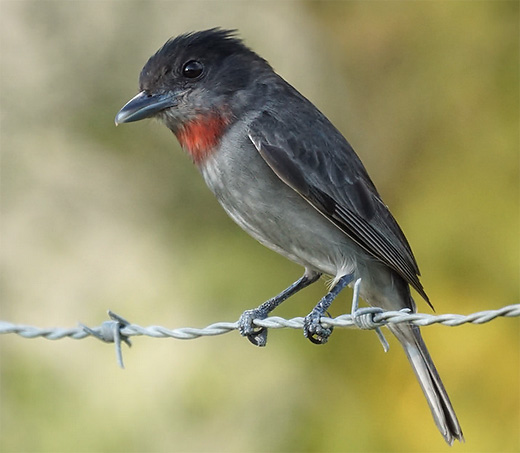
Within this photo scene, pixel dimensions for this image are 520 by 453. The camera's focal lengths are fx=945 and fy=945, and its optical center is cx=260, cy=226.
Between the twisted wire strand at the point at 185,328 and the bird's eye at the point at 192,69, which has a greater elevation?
the bird's eye at the point at 192,69

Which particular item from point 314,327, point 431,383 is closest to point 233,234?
point 431,383

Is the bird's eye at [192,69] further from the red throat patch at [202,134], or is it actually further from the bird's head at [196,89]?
the red throat patch at [202,134]

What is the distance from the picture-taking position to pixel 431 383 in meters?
4.88

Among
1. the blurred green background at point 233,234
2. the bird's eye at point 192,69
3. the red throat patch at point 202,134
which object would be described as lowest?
the blurred green background at point 233,234

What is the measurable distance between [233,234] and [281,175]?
11.2ft

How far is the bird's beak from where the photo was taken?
190 inches

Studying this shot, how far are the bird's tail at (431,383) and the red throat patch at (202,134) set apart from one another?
1341 mm

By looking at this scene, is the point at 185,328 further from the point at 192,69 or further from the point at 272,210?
the point at 192,69

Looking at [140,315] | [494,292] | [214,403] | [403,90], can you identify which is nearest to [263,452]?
[214,403]

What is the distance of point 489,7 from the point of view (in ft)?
26.4

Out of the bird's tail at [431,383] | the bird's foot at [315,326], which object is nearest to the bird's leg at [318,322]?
the bird's foot at [315,326]

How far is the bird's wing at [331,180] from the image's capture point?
4633 millimetres

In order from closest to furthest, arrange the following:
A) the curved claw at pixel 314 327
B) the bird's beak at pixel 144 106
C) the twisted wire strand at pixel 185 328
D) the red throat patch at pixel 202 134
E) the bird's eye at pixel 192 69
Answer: the twisted wire strand at pixel 185 328 → the curved claw at pixel 314 327 → the red throat patch at pixel 202 134 → the bird's beak at pixel 144 106 → the bird's eye at pixel 192 69

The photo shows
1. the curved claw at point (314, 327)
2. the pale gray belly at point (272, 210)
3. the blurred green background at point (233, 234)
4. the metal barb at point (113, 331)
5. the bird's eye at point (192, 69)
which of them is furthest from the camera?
the blurred green background at point (233, 234)
